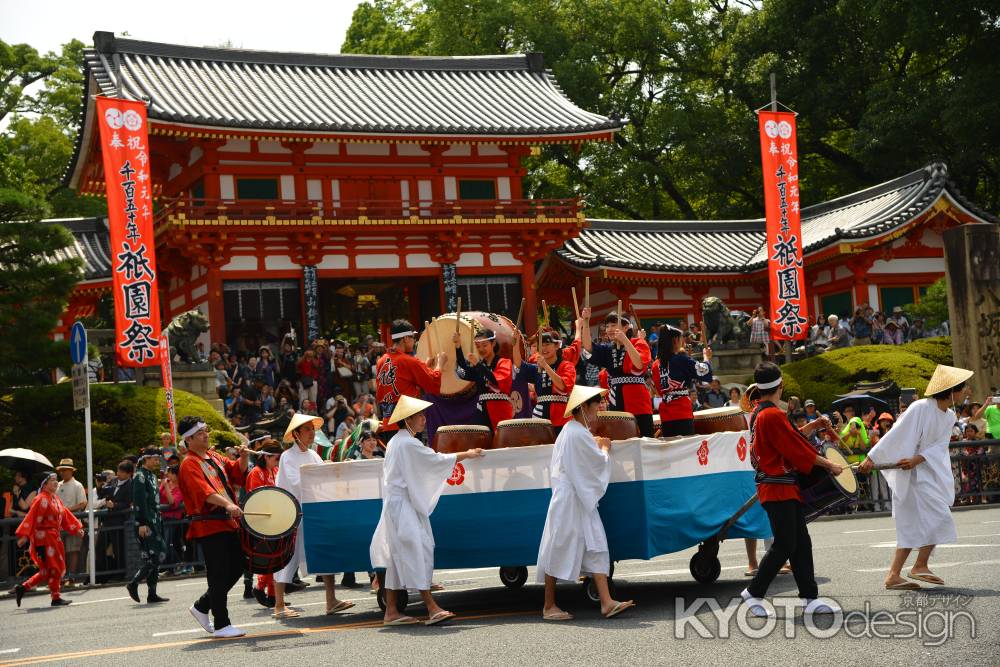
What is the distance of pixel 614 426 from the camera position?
9.27m

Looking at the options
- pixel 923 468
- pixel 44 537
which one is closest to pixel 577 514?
pixel 923 468

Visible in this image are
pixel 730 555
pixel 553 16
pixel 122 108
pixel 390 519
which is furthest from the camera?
pixel 553 16

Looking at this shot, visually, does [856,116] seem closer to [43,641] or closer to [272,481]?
[272,481]

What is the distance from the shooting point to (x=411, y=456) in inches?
348

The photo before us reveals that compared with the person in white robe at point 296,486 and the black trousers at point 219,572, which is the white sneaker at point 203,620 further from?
the person in white robe at point 296,486

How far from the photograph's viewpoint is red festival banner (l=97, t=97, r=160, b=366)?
2041cm

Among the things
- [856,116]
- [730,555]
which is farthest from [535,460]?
[856,116]

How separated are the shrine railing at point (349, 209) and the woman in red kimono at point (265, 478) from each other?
1446 cm

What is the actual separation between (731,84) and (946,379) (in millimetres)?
29737

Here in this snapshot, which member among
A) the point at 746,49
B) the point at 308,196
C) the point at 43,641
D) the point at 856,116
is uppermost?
the point at 746,49

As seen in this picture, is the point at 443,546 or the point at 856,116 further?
the point at 856,116

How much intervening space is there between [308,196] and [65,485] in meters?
13.7

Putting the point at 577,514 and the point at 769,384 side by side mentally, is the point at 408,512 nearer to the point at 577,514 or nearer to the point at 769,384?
the point at 577,514

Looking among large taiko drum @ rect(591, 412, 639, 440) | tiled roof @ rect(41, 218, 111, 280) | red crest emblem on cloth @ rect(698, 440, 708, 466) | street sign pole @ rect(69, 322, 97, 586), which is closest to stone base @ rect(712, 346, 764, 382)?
street sign pole @ rect(69, 322, 97, 586)
